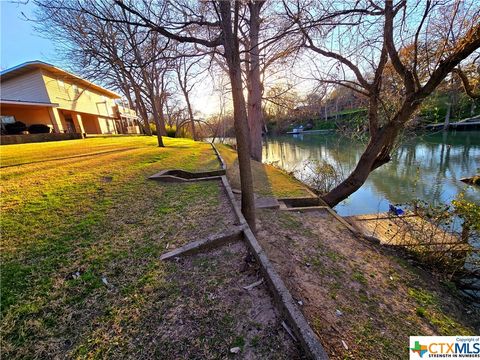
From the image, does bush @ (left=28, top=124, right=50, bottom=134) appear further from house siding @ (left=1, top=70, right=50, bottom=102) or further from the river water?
the river water

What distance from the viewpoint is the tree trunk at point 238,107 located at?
2.89 m

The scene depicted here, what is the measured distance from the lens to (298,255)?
340cm

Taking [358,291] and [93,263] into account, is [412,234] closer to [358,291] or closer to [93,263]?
[358,291]

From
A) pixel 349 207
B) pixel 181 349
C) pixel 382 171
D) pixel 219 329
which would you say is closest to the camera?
pixel 181 349

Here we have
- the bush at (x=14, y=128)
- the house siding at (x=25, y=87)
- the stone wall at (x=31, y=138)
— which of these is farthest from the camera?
the house siding at (x=25, y=87)

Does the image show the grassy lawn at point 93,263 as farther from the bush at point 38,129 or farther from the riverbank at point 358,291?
the bush at point 38,129

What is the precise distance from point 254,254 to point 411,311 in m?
2.08

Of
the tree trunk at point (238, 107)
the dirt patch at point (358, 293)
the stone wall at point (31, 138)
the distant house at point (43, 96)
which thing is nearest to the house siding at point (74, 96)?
the distant house at point (43, 96)

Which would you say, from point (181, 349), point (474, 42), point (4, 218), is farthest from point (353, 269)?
point (4, 218)

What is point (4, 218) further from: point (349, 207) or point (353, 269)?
point (349, 207)

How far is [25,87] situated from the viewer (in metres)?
15.3
